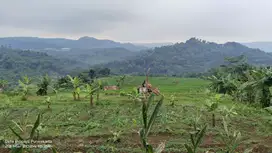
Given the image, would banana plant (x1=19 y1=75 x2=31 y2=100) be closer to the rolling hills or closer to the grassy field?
the grassy field

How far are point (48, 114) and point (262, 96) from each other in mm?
7648

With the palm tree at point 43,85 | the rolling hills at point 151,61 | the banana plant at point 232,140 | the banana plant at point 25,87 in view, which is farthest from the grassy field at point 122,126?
the rolling hills at point 151,61

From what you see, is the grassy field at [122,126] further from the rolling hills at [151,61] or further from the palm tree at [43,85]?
the rolling hills at [151,61]

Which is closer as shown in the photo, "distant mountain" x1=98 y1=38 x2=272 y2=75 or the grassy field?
the grassy field

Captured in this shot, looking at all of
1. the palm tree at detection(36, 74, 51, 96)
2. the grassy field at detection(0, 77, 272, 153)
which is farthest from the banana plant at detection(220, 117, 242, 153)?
the palm tree at detection(36, 74, 51, 96)

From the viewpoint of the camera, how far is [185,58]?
12156cm

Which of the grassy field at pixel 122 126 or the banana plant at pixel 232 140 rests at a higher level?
the banana plant at pixel 232 140

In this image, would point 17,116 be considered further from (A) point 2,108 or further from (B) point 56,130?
(B) point 56,130

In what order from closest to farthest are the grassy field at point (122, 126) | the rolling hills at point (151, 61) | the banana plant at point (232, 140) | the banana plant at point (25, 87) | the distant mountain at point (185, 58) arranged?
the banana plant at point (232, 140)
the grassy field at point (122, 126)
the banana plant at point (25, 87)
the rolling hills at point (151, 61)
the distant mountain at point (185, 58)

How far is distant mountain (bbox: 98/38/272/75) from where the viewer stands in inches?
3688

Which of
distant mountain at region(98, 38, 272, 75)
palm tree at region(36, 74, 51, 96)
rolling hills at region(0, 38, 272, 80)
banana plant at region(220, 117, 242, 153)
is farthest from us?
distant mountain at region(98, 38, 272, 75)

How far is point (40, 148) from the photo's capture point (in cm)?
603

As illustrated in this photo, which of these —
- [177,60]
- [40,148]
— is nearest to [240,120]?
[40,148]

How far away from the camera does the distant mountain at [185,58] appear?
93.7 m
